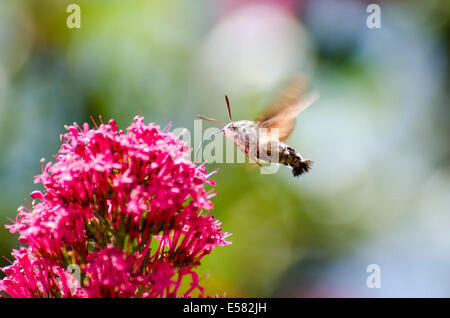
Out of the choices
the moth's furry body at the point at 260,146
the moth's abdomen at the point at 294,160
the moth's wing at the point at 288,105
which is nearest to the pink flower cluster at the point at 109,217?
the moth's furry body at the point at 260,146

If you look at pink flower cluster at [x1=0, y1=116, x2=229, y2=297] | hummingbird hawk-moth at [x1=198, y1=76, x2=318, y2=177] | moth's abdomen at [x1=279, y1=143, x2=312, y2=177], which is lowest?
pink flower cluster at [x1=0, y1=116, x2=229, y2=297]

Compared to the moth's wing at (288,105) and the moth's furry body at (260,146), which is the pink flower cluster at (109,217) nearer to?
the moth's furry body at (260,146)

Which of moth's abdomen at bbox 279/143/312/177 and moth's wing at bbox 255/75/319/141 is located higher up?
moth's wing at bbox 255/75/319/141

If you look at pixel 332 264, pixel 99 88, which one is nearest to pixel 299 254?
pixel 332 264

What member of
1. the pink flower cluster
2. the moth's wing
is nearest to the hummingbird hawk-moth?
the moth's wing

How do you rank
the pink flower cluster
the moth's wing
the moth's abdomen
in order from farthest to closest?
the moth's abdomen < the moth's wing < the pink flower cluster

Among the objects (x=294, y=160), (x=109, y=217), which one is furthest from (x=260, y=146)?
(x=109, y=217)

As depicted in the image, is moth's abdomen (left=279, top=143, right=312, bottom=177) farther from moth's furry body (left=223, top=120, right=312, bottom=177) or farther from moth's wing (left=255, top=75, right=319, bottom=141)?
moth's wing (left=255, top=75, right=319, bottom=141)

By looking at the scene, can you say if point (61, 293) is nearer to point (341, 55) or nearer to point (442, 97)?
point (341, 55)

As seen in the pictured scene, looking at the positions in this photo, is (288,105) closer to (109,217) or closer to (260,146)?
(260,146)
